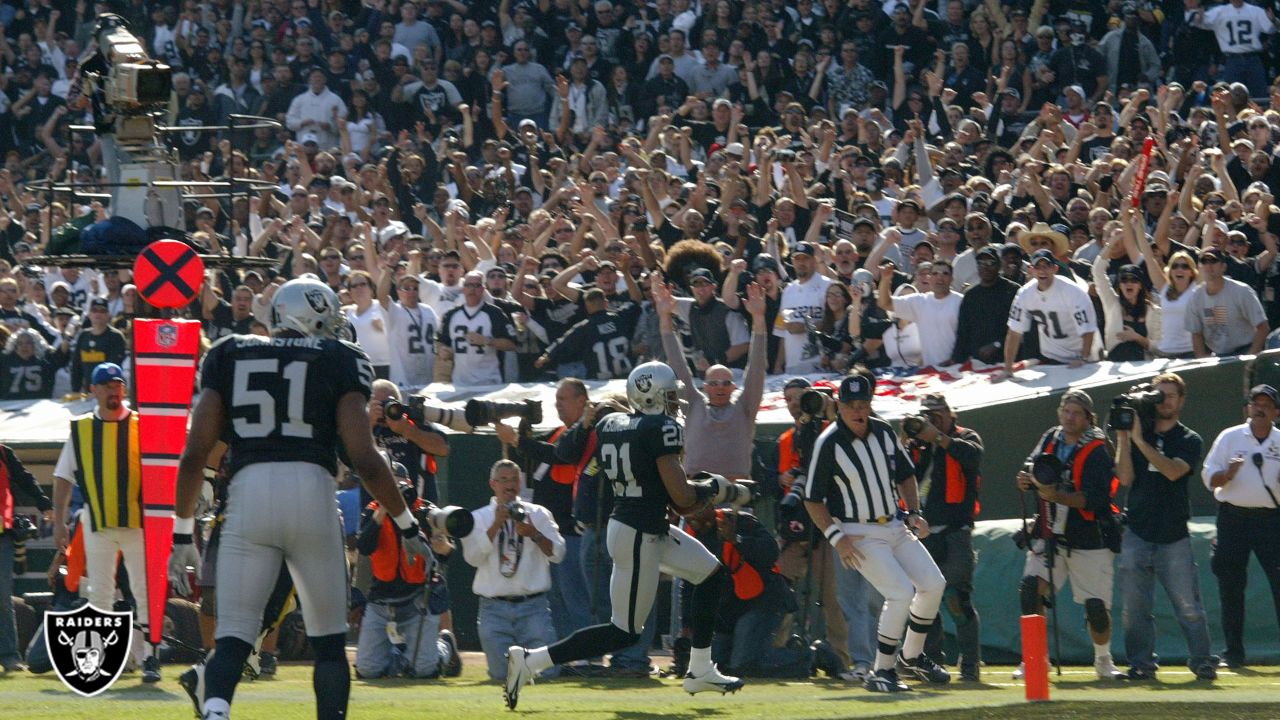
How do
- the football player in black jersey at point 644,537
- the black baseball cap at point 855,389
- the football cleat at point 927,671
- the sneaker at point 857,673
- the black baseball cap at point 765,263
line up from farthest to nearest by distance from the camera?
1. the black baseball cap at point 765,263
2. the sneaker at point 857,673
3. the football cleat at point 927,671
4. the black baseball cap at point 855,389
5. the football player in black jersey at point 644,537

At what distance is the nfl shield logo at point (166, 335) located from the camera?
35.8ft

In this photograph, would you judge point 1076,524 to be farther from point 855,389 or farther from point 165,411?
point 165,411

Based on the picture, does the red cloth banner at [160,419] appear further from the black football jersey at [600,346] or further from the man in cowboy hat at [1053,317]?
the man in cowboy hat at [1053,317]

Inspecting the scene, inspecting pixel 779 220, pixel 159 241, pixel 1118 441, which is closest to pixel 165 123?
pixel 159 241

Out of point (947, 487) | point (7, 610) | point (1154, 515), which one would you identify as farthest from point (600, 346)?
point (7, 610)

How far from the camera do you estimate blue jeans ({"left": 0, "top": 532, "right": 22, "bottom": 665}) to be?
37.3ft

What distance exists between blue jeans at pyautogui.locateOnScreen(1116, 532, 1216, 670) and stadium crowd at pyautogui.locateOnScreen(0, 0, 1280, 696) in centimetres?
19

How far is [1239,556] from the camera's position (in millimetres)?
11062

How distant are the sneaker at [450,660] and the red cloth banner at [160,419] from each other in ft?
5.31

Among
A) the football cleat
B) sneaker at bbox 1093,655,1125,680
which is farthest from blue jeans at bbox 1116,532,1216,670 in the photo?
the football cleat

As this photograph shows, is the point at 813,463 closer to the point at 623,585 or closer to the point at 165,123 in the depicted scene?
the point at 623,585

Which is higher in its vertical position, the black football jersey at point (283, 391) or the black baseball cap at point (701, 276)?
the black baseball cap at point (701, 276)

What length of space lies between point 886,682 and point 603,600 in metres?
2.71

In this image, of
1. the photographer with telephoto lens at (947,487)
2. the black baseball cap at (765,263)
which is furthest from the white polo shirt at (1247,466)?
the black baseball cap at (765,263)
